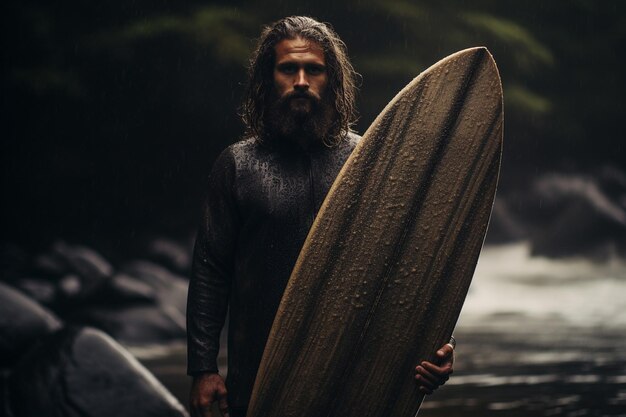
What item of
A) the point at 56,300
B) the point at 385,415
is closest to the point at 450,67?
the point at 385,415

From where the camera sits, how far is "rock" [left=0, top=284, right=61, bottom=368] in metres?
6.05

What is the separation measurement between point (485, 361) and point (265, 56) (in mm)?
5058

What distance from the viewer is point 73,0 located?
48.5 feet

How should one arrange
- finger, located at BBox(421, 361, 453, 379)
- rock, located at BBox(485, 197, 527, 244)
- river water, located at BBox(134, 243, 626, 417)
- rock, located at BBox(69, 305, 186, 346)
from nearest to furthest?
finger, located at BBox(421, 361, 453, 379)
river water, located at BBox(134, 243, 626, 417)
rock, located at BBox(69, 305, 186, 346)
rock, located at BBox(485, 197, 527, 244)

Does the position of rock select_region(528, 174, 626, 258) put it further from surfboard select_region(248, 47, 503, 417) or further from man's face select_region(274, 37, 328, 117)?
man's face select_region(274, 37, 328, 117)

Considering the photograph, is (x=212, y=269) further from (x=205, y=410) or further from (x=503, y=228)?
(x=503, y=228)

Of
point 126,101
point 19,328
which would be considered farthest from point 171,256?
point 19,328

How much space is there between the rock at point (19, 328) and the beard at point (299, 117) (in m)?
3.92

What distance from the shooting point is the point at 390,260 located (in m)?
2.46

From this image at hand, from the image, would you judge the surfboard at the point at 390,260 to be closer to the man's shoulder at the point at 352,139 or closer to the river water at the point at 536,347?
the man's shoulder at the point at 352,139

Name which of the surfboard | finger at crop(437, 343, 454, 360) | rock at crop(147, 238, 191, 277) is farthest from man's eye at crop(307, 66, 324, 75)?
rock at crop(147, 238, 191, 277)

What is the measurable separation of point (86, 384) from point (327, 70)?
2.71 meters

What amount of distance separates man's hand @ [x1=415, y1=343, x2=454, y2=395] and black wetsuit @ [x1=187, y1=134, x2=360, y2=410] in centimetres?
39

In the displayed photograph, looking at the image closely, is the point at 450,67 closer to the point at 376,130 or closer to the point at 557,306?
the point at 376,130
